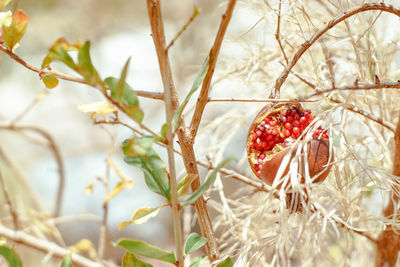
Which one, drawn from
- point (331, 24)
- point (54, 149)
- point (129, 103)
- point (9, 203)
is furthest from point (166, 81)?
point (54, 149)

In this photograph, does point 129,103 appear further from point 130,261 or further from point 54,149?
point 54,149

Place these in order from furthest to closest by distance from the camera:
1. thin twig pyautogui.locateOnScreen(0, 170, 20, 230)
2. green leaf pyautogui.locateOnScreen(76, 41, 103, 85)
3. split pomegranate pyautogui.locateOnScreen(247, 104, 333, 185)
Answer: thin twig pyautogui.locateOnScreen(0, 170, 20, 230) < split pomegranate pyautogui.locateOnScreen(247, 104, 333, 185) < green leaf pyautogui.locateOnScreen(76, 41, 103, 85)

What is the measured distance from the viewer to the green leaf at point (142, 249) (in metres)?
0.22

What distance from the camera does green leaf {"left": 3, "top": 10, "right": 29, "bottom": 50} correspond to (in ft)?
0.85

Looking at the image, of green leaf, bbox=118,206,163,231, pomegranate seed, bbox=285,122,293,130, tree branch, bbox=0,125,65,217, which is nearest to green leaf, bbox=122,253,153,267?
green leaf, bbox=118,206,163,231

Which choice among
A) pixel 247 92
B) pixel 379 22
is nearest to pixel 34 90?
pixel 247 92

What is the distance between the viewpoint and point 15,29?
262mm

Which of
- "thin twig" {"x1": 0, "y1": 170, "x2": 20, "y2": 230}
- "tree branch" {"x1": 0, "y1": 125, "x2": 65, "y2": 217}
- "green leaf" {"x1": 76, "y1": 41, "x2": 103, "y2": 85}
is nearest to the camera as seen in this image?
"green leaf" {"x1": 76, "y1": 41, "x2": 103, "y2": 85}

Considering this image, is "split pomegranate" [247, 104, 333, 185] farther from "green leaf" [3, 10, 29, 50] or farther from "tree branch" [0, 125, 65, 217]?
"tree branch" [0, 125, 65, 217]

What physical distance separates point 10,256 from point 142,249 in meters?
0.10

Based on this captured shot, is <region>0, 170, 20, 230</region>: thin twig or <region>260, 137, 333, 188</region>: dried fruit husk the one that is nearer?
<region>260, 137, 333, 188</region>: dried fruit husk

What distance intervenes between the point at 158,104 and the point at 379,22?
37.9 inches

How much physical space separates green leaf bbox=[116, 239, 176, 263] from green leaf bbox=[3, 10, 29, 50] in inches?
5.6

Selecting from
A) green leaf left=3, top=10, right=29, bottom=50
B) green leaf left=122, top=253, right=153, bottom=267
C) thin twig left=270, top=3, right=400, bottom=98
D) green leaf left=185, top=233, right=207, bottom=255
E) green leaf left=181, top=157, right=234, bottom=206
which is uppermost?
thin twig left=270, top=3, right=400, bottom=98
